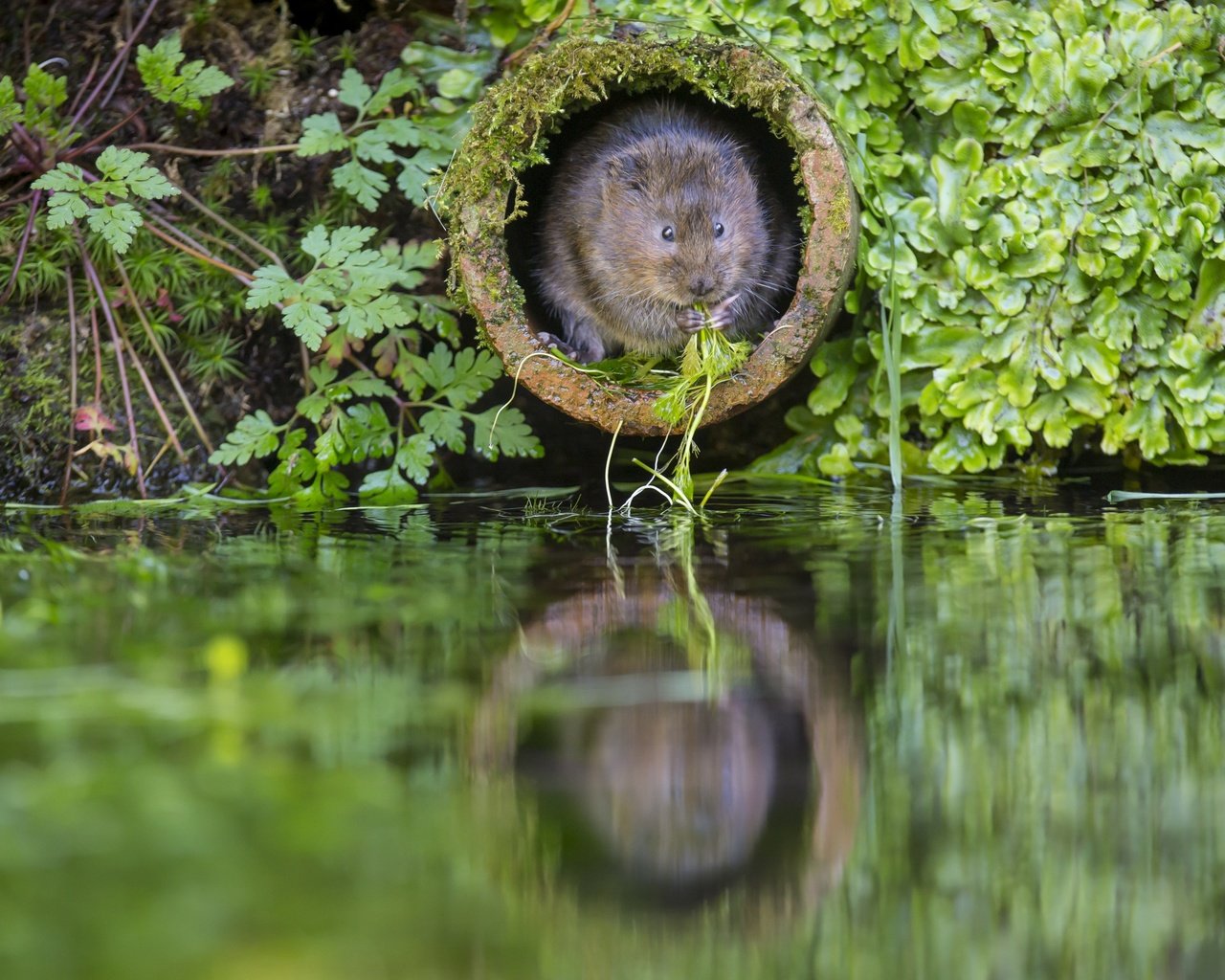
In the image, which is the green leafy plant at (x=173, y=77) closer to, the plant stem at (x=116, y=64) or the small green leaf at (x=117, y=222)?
the plant stem at (x=116, y=64)

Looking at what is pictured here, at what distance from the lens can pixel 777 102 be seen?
3.57 metres

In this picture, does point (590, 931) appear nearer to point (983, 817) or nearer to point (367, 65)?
point (983, 817)

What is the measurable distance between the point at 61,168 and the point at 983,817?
3324 mm

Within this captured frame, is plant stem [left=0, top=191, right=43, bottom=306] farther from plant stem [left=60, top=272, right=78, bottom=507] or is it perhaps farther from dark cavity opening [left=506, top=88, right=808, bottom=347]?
dark cavity opening [left=506, top=88, right=808, bottom=347]

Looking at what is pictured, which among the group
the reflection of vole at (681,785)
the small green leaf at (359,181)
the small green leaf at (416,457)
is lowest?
the reflection of vole at (681,785)

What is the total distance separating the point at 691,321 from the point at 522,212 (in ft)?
2.06

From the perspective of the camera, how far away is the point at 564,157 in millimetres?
4293

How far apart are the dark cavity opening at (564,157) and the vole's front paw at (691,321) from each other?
49cm

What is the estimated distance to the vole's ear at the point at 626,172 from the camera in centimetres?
405

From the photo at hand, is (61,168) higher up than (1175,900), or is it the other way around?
(61,168)

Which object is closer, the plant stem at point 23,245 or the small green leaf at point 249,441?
the small green leaf at point 249,441

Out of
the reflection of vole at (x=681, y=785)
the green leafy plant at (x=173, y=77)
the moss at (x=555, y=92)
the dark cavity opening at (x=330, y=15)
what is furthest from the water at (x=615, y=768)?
the dark cavity opening at (x=330, y=15)

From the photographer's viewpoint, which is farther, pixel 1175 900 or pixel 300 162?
pixel 300 162

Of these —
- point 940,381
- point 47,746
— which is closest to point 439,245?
point 940,381
